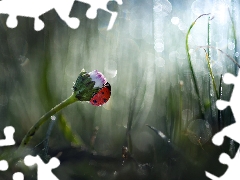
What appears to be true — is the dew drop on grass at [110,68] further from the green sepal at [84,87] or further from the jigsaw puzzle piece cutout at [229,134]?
the jigsaw puzzle piece cutout at [229,134]

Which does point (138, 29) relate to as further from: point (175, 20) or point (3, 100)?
point (3, 100)

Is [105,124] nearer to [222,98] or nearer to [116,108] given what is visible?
[116,108]

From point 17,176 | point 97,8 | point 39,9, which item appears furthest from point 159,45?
point 17,176

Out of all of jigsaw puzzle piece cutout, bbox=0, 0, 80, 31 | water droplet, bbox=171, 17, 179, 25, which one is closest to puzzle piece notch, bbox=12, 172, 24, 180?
jigsaw puzzle piece cutout, bbox=0, 0, 80, 31

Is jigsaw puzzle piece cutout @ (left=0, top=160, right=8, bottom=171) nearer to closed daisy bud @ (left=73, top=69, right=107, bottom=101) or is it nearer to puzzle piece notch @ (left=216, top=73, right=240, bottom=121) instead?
closed daisy bud @ (left=73, top=69, right=107, bottom=101)

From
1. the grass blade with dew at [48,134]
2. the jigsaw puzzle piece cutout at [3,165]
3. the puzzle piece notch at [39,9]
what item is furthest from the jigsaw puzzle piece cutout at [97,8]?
the jigsaw puzzle piece cutout at [3,165]

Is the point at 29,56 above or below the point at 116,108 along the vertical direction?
above

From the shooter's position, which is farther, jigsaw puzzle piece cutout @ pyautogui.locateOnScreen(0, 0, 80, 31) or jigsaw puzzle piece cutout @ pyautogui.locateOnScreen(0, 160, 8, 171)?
jigsaw puzzle piece cutout @ pyautogui.locateOnScreen(0, 0, 80, 31)

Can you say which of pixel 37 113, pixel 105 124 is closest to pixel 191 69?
pixel 105 124

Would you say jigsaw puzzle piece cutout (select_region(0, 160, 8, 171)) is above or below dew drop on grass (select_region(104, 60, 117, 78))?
below
